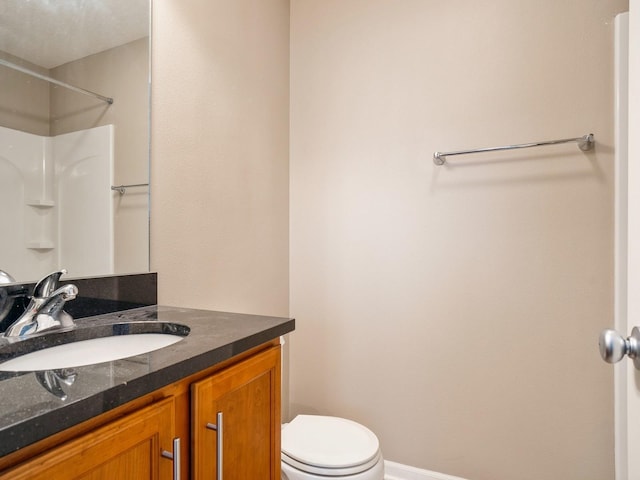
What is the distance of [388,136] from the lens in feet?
5.92

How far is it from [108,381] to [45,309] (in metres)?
0.47

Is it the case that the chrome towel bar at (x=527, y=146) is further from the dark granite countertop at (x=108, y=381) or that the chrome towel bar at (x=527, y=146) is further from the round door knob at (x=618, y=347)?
the dark granite countertop at (x=108, y=381)

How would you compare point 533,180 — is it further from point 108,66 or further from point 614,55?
point 108,66

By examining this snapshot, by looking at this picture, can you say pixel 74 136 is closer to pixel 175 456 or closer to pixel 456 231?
pixel 175 456

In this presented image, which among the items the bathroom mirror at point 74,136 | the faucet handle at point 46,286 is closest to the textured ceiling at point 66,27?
the bathroom mirror at point 74,136

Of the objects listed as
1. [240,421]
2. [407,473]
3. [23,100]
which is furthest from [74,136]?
[407,473]

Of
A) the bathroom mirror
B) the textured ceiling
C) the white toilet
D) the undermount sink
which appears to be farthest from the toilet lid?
the textured ceiling

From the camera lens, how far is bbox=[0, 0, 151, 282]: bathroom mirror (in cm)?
98

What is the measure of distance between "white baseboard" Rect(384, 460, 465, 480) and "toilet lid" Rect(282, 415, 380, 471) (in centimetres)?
44

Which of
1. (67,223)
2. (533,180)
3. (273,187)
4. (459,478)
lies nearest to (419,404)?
(459,478)

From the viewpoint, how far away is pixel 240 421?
0.88m

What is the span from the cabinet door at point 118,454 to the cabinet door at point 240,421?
7 cm

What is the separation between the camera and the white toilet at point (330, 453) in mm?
1259

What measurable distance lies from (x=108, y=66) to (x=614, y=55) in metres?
1.79
